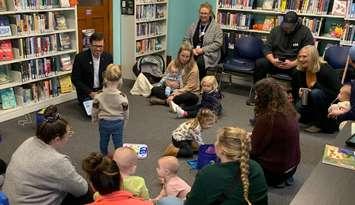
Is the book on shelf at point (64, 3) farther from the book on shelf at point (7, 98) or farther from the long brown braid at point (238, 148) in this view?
the long brown braid at point (238, 148)

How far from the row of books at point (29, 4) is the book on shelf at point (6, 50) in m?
0.38

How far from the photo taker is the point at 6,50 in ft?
13.9

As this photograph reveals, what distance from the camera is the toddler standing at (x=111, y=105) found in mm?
3078

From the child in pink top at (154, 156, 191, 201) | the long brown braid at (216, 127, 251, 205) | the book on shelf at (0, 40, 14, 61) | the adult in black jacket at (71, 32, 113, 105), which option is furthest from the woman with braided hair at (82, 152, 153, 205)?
the book on shelf at (0, 40, 14, 61)

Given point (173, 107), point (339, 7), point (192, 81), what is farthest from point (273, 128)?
point (339, 7)

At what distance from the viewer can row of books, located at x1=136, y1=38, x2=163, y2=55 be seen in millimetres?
6199

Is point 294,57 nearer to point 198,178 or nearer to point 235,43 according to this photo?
point 235,43

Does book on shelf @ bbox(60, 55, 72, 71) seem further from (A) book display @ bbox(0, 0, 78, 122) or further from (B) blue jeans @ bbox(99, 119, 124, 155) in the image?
(B) blue jeans @ bbox(99, 119, 124, 155)

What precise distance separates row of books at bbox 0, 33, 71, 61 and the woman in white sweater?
256cm

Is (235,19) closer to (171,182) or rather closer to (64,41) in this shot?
(64,41)

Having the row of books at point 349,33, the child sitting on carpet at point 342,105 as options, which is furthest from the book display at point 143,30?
the child sitting on carpet at point 342,105

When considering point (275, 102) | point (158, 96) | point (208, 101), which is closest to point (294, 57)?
point (208, 101)

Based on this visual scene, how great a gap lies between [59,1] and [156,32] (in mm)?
2066

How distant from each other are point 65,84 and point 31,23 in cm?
96
